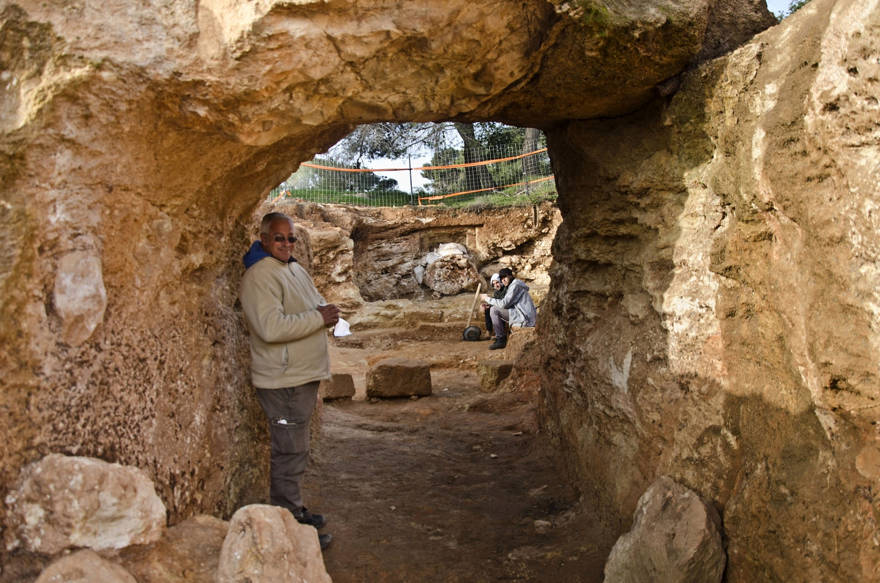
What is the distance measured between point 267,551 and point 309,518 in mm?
1453

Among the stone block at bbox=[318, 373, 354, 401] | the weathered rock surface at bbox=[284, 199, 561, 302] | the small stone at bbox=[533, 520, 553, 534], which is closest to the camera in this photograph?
the small stone at bbox=[533, 520, 553, 534]

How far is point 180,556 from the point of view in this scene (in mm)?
2305

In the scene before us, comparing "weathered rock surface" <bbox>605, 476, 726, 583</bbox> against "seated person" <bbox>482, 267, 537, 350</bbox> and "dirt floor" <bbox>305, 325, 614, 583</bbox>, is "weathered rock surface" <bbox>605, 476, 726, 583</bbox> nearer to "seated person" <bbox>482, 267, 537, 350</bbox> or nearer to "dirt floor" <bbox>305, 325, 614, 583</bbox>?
"dirt floor" <bbox>305, 325, 614, 583</bbox>

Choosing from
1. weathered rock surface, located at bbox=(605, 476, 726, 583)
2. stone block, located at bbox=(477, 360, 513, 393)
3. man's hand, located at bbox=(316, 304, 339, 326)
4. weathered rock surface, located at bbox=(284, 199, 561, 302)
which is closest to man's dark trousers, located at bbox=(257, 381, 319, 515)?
man's hand, located at bbox=(316, 304, 339, 326)

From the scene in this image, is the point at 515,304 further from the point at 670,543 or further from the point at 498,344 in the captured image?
the point at 670,543

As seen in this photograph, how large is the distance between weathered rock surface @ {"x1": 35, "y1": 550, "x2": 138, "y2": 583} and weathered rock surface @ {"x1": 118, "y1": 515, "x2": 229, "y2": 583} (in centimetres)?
9

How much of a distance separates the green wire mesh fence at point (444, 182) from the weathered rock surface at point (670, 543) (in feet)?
43.1

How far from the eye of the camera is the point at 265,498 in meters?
3.80

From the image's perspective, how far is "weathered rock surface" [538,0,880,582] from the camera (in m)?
2.18

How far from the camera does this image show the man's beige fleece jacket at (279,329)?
3.22m

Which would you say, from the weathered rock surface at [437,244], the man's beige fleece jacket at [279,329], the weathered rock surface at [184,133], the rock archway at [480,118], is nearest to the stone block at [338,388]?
the rock archway at [480,118]

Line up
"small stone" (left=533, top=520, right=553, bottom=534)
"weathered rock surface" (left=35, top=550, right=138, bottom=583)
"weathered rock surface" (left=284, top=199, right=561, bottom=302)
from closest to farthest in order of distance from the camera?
"weathered rock surface" (left=35, top=550, right=138, bottom=583), "small stone" (left=533, top=520, right=553, bottom=534), "weathered rock surface" (left=284, top=199, right=561, bottom=302)

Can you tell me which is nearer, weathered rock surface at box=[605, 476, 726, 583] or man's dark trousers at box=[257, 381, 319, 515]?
weathered rock surface at box=[605, 476, 726, 583]

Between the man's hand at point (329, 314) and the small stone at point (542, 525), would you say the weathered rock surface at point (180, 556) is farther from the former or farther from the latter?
the small stone at point (542, 525)
